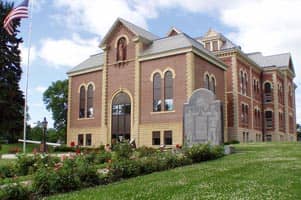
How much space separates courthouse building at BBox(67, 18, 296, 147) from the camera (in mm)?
34094

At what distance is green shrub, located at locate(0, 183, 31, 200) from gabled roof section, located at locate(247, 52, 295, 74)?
51609 mm

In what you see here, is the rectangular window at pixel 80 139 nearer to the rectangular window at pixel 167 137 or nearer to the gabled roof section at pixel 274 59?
the rectangular window at pixel 167 137

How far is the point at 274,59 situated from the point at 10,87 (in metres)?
41.0

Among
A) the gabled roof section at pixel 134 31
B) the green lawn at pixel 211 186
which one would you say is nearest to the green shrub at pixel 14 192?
the green lawn at pixel 211 186

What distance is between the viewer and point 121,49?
3894 cm

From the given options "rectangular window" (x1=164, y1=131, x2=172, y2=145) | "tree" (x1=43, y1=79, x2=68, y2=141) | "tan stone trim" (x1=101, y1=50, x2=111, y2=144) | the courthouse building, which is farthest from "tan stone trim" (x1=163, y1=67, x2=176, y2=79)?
"tree" (x1=43, y1=79, x2=68, y2=141)

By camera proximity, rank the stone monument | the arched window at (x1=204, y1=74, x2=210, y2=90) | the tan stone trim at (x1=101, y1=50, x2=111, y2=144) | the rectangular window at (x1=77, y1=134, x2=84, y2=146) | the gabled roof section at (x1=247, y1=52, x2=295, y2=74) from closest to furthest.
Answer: the stone monument
the arched window at (x1=204, y1=74, x2=210, y2=90)
the tan stone trim at (x1=101, y1=50, x2=111, y2=144)
the rectangular window at (x1=77, y1=134, x2=84, y2=146)
the gabled roof section at (x1=247, y1=52, x2=295, y2=74)

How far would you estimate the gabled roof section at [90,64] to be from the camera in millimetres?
42044

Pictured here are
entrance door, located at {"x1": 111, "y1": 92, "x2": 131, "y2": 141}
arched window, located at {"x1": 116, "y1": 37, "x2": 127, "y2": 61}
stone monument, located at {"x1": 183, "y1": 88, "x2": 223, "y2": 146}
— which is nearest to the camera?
stone monument, located at {"x1": 183, "y1": 88, "x2": 223, "y2": 146}

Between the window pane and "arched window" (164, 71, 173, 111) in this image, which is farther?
the window pane

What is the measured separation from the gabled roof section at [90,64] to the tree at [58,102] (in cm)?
2268

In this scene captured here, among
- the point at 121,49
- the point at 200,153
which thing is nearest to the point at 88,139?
the point at 121,49

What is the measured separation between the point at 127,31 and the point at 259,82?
23.9m

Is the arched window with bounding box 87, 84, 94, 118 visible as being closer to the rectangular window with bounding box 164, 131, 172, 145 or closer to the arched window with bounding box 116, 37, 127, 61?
the arched window with bounding box 116, 37, 127, 61
